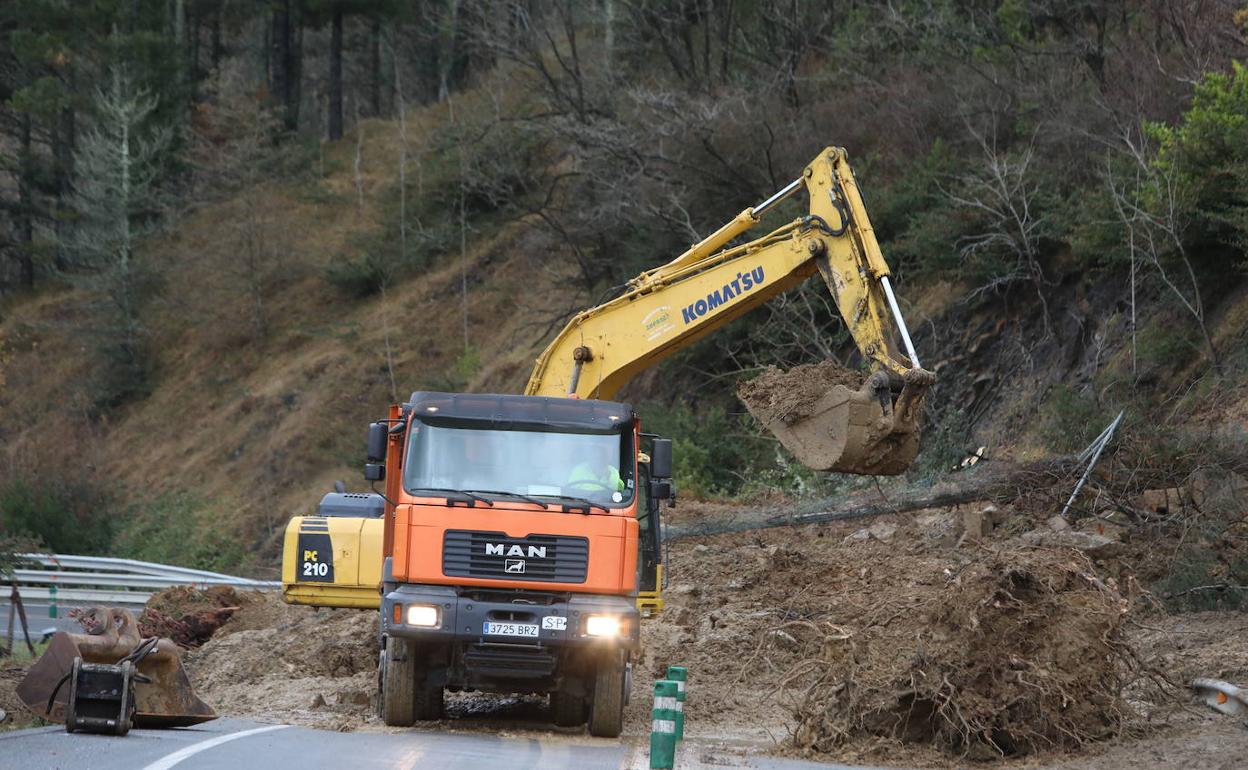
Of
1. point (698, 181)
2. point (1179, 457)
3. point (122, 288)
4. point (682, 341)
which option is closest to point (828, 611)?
point (682, 341)

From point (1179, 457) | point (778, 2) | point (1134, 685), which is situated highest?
point (778, 2)

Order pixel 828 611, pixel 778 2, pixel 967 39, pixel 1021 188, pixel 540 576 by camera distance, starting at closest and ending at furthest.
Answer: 1. pixel 540 576
2. pixel 828 611
3. pixel 1021 188
4. pixel 967 39
5. pixel 778 2

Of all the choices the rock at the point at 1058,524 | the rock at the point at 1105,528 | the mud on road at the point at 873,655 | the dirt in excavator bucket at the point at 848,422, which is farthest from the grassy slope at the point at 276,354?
the dirt in excavator bucket at the point at 848,422

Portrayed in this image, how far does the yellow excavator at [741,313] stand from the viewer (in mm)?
15914

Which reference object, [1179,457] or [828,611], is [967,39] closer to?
[1179,457]

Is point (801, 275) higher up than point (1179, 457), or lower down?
higher up

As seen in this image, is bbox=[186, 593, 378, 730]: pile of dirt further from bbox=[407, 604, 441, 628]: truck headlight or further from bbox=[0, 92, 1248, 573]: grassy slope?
bbox=[0, 92, 1248, 573]: grassy slope

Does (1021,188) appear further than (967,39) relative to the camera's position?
No

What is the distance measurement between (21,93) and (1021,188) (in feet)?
121

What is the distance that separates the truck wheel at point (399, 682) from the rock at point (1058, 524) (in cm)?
899

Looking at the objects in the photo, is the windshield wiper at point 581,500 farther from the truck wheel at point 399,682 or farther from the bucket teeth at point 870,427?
A: the bucket teeth at point 870,427

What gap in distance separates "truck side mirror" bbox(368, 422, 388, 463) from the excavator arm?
471cm

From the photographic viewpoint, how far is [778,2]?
37938 millimetres

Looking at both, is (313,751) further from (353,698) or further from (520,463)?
(353,698)
